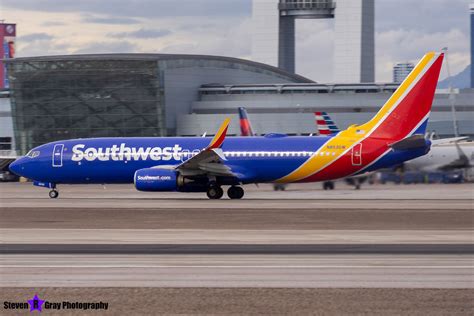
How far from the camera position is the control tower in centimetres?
14781

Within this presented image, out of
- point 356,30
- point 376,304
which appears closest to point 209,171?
point 376,304

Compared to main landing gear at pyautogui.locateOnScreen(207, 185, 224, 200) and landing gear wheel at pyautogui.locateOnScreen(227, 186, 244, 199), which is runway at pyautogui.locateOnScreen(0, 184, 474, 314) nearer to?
main landing gear at pyautogui.locateOnScreen(207, 185, 224, 200)

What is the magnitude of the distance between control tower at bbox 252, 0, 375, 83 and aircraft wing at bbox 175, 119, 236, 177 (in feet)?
322

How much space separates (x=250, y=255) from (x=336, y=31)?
129 m

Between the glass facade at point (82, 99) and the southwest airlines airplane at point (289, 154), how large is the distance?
55.4 m

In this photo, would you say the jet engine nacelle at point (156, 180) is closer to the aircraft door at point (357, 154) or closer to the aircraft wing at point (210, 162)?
the aircraft wing at point (210, 162)

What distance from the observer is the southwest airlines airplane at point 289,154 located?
5003 centimetres

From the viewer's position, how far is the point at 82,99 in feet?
355

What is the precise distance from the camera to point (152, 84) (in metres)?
108

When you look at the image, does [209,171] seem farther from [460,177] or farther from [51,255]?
[51,255]

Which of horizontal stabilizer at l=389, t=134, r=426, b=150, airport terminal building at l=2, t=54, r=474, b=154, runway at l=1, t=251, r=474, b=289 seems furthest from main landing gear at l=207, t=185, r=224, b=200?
airport terminal building at l=2, t=54, r=474, b=154

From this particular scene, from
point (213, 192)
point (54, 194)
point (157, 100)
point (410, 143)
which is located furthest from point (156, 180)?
point (157, 100)

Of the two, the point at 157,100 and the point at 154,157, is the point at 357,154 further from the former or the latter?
the point at 157,100

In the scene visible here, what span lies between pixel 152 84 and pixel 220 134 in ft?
197
